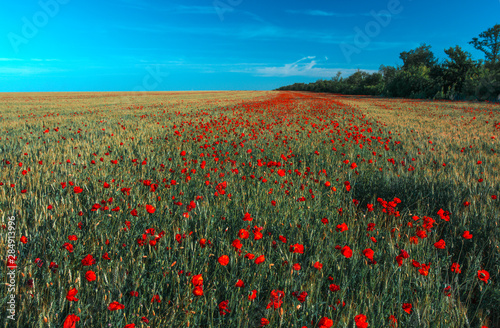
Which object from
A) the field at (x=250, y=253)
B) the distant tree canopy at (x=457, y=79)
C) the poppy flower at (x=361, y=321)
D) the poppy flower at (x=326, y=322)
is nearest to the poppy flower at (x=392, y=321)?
the field at (x=250, y=253)

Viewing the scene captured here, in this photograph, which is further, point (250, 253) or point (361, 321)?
point (250, 253)

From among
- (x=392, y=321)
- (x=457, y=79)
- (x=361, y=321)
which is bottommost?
(x=392, y=321)

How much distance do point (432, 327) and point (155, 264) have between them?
1.58m

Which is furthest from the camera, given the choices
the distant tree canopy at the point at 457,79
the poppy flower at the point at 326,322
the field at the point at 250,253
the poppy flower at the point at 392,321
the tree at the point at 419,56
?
the tree at the point at 419,56

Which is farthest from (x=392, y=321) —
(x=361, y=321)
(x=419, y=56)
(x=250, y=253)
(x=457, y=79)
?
(x=419, y=56)

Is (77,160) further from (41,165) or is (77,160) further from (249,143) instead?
(249,143)

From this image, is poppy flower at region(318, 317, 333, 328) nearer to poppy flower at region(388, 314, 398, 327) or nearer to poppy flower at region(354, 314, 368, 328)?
poppy flower at region(354, 314, 368, 328)

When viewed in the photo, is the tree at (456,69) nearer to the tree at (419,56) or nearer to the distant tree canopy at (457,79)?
the distant tree canopy at (457,79)

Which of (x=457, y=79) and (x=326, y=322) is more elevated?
(x=457, y=79)

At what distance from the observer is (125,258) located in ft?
5.74

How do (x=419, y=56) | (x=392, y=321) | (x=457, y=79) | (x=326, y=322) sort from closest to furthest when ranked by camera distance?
(x=326, y=322) < (x=392, y=321) < (x=457, y=79) < (x=419, y=56)

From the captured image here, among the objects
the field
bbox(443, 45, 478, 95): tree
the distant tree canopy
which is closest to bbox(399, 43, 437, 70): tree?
the distant tree canopy

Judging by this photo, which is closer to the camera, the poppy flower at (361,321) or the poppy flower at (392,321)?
the poppy flower at (361,321)

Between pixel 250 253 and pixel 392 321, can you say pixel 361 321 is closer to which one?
pixel 392 321
